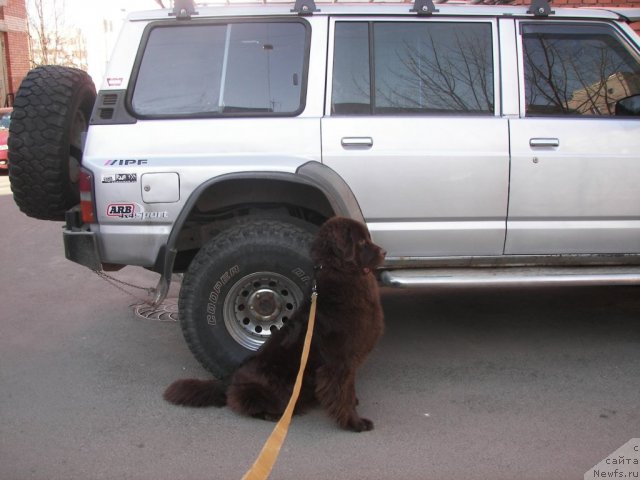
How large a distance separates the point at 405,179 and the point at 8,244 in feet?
21.6

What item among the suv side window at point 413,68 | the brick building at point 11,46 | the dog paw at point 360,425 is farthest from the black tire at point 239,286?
the brick building at point 11,46

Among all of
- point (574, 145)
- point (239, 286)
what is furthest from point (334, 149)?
point (574, 145)

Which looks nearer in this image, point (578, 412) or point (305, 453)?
point (305, 453)

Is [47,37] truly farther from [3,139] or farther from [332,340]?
[332,340]

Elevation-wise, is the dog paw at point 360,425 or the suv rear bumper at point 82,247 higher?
the suv rear bumper at point 82,247

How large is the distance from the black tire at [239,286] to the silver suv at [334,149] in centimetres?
1

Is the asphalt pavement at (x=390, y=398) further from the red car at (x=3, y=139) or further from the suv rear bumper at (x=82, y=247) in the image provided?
the red car at (x=3, y=139)

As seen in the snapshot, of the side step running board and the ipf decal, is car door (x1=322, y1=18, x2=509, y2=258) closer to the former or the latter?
the side step running board

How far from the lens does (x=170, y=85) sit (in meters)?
4.07

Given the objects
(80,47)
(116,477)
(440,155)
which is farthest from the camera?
(80,47)

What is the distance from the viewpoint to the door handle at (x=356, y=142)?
4.01 metres

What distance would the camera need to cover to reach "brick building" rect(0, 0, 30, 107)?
2147 centimetres

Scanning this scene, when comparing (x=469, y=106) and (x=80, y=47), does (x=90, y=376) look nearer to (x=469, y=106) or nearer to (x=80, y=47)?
(x=469, y=106)

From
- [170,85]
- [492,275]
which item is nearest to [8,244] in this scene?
[170,85]
